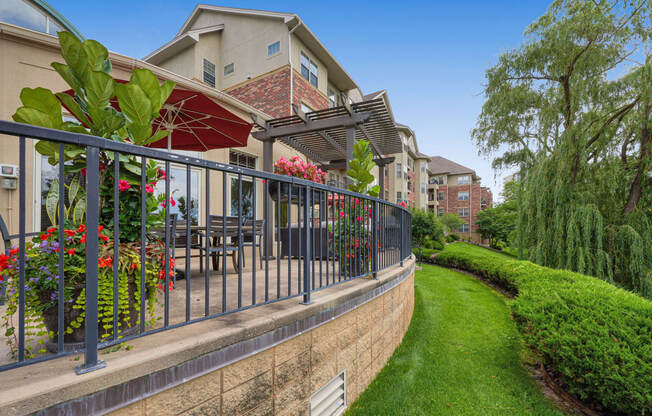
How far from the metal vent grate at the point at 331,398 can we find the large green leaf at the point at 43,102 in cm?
276

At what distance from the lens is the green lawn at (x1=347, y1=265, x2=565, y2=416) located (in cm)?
327

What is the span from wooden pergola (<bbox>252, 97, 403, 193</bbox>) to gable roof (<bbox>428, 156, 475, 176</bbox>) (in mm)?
36476

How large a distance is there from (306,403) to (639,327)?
358 cm

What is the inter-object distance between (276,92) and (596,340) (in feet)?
38.7

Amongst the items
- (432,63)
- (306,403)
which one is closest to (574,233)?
(306,403)

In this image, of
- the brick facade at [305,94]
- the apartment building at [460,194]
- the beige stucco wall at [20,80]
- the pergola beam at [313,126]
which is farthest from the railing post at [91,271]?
the apartment building at [460,194]

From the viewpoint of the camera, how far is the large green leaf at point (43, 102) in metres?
1.66

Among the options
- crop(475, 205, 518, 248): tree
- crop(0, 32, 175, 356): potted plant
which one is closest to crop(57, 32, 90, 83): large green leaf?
crop(0, 32, 175, 356): potted plant

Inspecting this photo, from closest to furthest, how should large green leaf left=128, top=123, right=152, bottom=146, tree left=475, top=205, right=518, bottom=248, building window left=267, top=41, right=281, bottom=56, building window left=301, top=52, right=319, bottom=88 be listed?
large green leaf left=128, top=123, right=152, bottom=146
building window left=267, top=41, right=281, bottom=56
building window left=301, top=52, right=319, bottom=88
tree left=475, top=205, right=518, bottom=248

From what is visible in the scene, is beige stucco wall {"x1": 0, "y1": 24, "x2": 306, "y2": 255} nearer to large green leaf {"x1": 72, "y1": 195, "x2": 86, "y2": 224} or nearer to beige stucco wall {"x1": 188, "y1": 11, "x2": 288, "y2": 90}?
large green leaf {"x1": 72, "y1": 195, "x2": 86, "y2": 224}

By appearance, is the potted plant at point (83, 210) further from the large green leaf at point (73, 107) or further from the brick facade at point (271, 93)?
the brick facade at point (271, 93)

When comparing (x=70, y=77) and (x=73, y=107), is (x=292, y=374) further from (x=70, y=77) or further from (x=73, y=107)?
(x=70, y=77)

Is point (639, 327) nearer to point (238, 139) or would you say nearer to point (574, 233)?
point (574, 233)

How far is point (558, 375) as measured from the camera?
3842 mm
